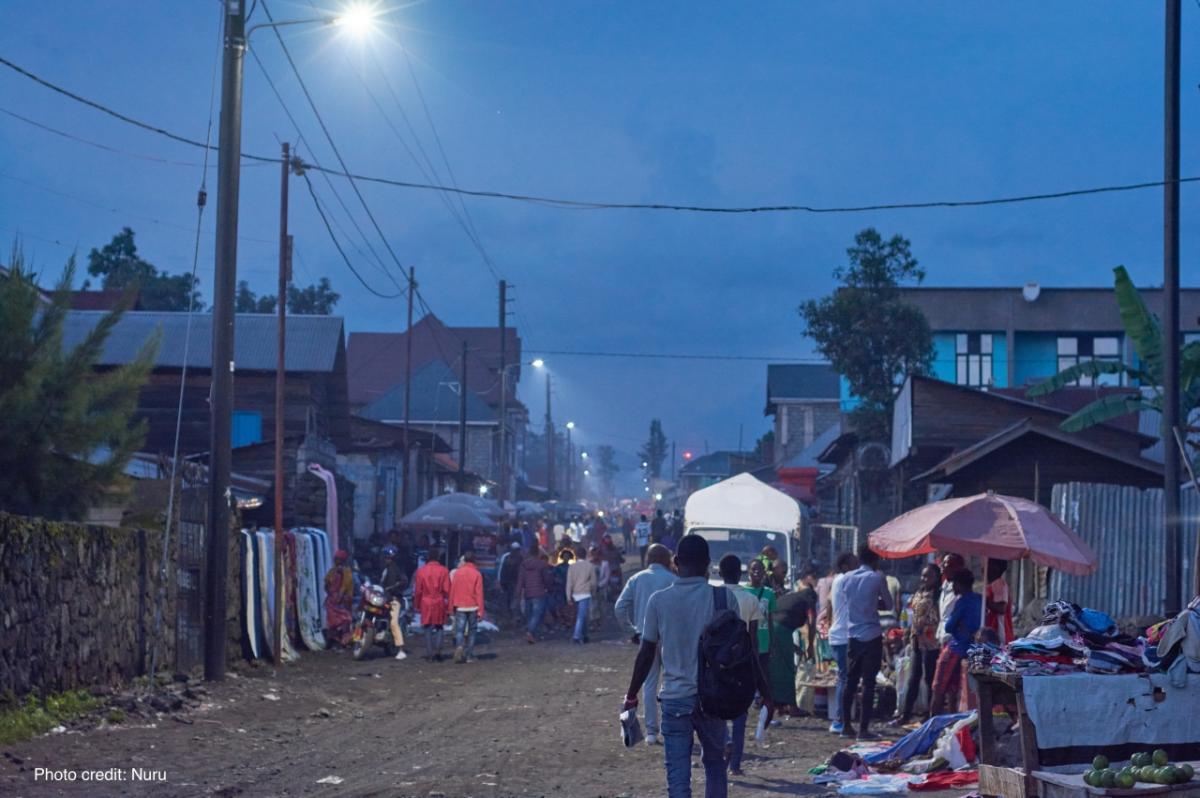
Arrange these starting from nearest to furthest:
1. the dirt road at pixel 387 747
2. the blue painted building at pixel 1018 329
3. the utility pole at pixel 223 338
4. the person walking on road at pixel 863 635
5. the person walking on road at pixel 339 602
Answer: the dirt road at pixel 387 747 < the person walking on road at pixel 863 635 < the utility pole at pixel 223 338 < the person walking on road at pixel 339 602 < the blue painted building at pixel 1018 329

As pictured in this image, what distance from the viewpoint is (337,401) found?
38.8 m

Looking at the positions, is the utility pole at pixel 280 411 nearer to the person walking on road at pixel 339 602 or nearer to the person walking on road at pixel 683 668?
the person walking on road at pixel 339 602

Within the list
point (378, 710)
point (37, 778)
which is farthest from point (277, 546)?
point (37, 778)

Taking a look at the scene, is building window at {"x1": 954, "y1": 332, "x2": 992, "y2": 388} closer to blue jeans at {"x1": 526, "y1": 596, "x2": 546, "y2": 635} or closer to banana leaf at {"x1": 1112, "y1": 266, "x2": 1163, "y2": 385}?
blue jeans at {"x1": 526, "y1": 596, "x2": 546, "y2": 635}

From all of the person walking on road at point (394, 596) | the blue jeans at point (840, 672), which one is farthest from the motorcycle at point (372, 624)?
the blue jeans at point (840, 672)

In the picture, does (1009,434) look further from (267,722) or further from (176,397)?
(176,397)

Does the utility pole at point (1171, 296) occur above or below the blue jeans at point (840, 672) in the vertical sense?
above

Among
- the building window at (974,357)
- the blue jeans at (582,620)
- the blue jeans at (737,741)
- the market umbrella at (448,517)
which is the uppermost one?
the building window at (974,357)

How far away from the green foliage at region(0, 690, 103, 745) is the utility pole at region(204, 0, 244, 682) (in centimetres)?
293

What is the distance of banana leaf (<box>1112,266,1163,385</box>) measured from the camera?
17.2 metres

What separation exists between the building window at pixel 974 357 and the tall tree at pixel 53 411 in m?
37.6

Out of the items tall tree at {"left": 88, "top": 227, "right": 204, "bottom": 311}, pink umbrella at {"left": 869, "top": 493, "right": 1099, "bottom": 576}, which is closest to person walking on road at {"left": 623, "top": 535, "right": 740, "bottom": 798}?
pink umbrella at {"left": 869, "top": 493, "right": 1099, "bottom": 576}

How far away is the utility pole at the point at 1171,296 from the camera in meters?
14.2

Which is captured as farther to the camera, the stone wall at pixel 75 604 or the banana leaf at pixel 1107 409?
the banana leaf at pixel 1107 409
